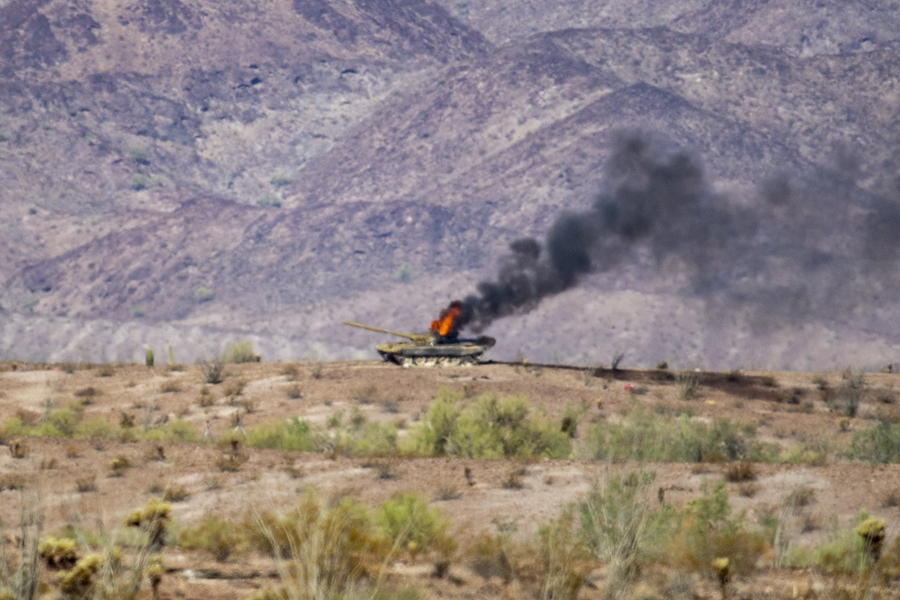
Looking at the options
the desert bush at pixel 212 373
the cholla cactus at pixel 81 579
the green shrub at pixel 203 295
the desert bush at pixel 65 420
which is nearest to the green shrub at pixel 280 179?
the green shrub at pixel 203 295

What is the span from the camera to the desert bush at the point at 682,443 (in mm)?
17750

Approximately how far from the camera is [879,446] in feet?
64.0

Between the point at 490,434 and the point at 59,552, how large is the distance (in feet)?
34.1

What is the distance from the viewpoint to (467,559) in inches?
430

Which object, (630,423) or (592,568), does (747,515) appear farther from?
(630,423)

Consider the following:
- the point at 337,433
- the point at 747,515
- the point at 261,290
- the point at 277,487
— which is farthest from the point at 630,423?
the point at 261,290

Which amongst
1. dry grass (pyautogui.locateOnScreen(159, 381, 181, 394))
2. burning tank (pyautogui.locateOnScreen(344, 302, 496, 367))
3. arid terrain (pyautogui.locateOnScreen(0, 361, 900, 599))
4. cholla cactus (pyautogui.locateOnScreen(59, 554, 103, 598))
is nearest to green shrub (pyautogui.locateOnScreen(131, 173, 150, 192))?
arid terrain (pyautogui.locateOnScreen(0, 361, 900, 599))

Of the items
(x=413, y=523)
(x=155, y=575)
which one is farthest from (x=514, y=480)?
(x=155, y=575)

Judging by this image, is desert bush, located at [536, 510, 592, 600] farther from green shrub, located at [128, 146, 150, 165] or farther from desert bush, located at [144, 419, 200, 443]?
green shrub, located at [128, 146, 150, 165]

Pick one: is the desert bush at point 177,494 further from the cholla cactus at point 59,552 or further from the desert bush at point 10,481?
the cholla cactus at point 59,552

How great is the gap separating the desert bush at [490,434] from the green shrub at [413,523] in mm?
6287

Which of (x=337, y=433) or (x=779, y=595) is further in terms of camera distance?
(x=337, y=433)

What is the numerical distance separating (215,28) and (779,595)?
135 metres

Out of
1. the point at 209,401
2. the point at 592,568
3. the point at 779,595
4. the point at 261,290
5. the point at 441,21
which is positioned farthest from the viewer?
the point at 441,21
